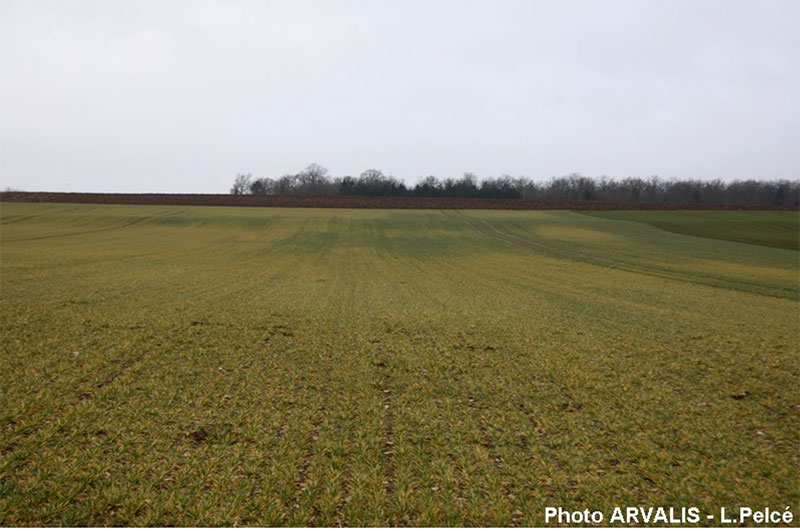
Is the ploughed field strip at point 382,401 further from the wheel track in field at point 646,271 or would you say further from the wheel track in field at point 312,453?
the wheel track in field at point 646,271

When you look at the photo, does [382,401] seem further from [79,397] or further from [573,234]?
[573,234]

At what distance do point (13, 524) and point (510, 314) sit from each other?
12.7m

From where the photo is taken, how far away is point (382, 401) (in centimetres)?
708

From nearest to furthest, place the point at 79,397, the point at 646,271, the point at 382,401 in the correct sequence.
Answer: the point at 79,397 → the point at 382,401 → the point at 646,271

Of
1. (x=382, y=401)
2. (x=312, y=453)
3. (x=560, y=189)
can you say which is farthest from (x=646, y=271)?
(x=560, y=189)

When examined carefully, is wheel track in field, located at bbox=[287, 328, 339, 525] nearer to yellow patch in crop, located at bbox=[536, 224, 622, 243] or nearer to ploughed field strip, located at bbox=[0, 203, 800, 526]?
ploughed field strip, located at bbox=[0, 203, 800, 526]

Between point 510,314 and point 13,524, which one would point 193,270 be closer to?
point 510,314

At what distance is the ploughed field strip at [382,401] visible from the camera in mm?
4539

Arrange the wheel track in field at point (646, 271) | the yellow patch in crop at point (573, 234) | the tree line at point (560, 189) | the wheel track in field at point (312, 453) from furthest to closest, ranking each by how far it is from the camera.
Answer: the tree line at point (560, 189), the yellow patch in crop at point (573, 234), the wheel track in field at point (646, 271), the wheel track in field at point (312, 453)

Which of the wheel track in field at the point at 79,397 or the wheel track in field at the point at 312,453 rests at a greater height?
the wheel track in field at the point at 79,397

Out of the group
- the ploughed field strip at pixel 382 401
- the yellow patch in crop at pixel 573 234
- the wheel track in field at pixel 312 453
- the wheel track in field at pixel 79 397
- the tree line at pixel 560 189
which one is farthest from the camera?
the tree line at pixel 560 189

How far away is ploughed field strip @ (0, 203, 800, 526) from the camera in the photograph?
4.54 meters

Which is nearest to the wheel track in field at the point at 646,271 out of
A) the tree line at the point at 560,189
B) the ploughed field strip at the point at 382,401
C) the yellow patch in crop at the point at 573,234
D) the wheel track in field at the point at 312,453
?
the ploughed field strip at the point at 382,401

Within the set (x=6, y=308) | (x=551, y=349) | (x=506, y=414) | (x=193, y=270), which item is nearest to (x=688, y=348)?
(x=551, y=349)
